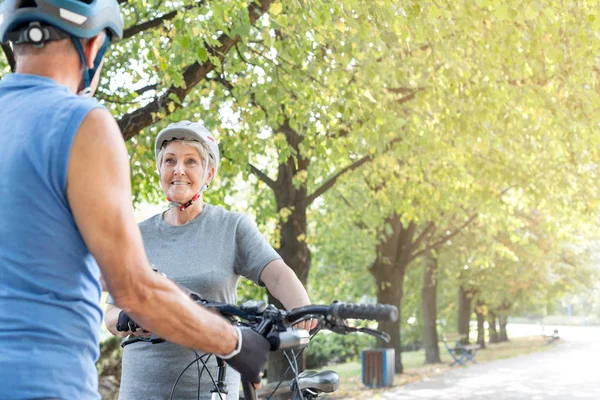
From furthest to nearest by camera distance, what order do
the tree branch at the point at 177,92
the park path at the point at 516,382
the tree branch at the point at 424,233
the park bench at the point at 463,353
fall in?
the park bench at the point at 463,353 → the tree branch at the point at 424,233 → the park path at the point at 516,382 → the tree branch at the point at 177,92

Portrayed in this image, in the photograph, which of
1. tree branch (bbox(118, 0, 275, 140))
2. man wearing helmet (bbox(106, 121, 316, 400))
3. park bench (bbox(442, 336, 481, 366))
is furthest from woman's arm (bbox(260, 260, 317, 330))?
park bench (bbox(442, 336, 481, 366))

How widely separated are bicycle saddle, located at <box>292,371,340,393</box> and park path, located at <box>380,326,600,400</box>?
44.4 feet

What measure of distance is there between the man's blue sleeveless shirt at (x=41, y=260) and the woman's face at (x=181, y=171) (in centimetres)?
179

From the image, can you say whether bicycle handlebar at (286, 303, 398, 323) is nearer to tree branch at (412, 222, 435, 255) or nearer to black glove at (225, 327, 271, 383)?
black glove at (225, 327, 271, 383)

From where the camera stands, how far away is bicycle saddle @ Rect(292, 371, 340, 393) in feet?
11.6

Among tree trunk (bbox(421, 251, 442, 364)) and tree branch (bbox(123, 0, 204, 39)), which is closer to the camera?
tree branch (bbox(123, 0, 204, 39))

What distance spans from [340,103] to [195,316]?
9.65 metres

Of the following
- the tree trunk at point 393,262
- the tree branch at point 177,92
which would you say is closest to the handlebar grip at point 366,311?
the tree branch at point 177,92

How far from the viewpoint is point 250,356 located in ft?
6.86

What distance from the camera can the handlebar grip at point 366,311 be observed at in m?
2.09

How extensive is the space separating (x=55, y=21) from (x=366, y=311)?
97 centimetres

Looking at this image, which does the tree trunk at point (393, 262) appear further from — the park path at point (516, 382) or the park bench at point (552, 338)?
the park bench at point (552, 338)

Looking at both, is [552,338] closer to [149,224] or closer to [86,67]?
[149,224]

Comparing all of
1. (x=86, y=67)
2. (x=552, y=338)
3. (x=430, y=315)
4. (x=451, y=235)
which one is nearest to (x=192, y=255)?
(x=86, y=67)
